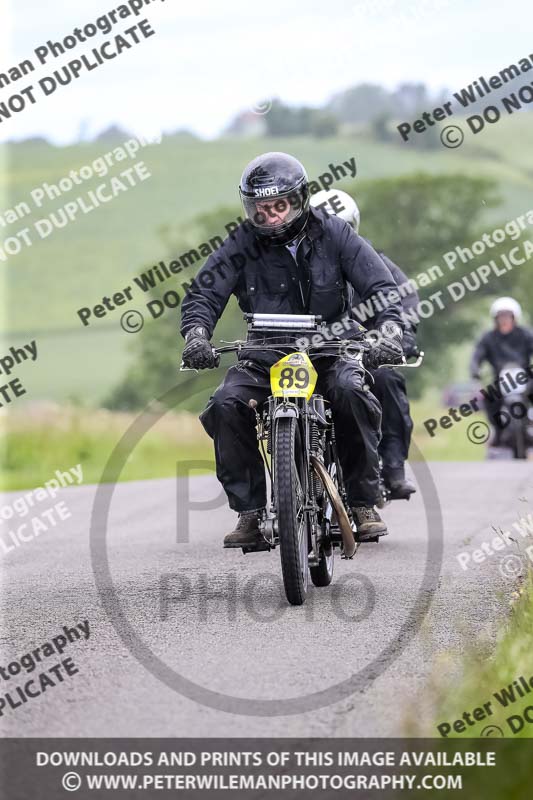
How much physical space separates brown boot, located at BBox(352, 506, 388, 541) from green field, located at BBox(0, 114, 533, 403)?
4202cm

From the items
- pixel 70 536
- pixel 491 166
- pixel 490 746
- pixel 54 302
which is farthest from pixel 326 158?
pixel 490 746

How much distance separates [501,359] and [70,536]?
375 inches

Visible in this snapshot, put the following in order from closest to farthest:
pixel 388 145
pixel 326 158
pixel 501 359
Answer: pixel 501 359, pixel 326 158, pixel 388 145

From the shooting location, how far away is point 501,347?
17.9m

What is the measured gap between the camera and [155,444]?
19.2 metres

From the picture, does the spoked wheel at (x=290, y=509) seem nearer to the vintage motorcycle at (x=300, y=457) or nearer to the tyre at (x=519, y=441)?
the vintage motorcycle at (x=300, y=457)

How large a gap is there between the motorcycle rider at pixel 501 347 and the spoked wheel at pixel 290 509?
11966 mm

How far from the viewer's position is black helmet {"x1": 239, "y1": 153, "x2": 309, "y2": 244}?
6457 millimetres

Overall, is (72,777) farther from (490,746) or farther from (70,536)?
(70,536)

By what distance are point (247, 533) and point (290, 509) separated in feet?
2.53

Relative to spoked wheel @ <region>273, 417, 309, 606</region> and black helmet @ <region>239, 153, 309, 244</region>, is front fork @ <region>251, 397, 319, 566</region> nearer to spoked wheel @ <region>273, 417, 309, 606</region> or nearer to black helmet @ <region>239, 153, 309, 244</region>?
spoked wheel @ <region>273, 417, 309, 606</region>

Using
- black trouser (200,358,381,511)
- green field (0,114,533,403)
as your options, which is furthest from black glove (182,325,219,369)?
green field (0,114,533,403)

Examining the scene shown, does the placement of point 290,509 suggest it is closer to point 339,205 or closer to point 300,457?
point 300,457

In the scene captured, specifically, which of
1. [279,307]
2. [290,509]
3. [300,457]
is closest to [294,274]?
[279,307]
